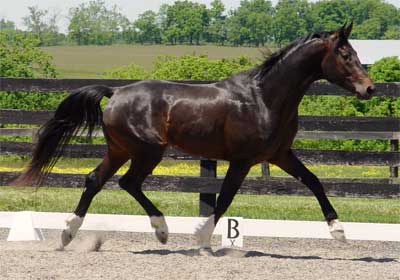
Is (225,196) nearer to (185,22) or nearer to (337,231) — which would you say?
(337,231)

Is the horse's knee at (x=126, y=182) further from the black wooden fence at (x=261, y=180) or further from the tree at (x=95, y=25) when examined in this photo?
the tree at (x=95, y=25)

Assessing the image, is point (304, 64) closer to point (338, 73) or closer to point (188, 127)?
point (338, 73)

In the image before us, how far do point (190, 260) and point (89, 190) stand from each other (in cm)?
116

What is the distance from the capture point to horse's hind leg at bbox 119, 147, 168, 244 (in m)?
6.43

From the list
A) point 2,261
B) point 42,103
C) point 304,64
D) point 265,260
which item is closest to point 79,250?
point 2,261

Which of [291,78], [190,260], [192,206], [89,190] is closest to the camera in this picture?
[190,260]

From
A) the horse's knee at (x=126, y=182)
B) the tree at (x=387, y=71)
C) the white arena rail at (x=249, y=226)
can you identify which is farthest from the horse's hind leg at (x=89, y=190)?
the tree at (x=387, y=71)

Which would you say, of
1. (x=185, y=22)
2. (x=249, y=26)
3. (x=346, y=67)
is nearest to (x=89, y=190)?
(x=346, y=67)

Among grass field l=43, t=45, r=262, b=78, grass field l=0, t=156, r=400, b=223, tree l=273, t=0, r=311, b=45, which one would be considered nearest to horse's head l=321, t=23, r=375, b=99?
grass field l=0, t=156, r=400, b=223

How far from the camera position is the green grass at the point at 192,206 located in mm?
8852

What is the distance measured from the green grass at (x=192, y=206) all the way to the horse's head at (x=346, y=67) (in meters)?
2.77

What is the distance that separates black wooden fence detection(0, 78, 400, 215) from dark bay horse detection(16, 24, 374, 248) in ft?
5.36

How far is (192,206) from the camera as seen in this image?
9.46 metres

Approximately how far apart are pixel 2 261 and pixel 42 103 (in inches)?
433
